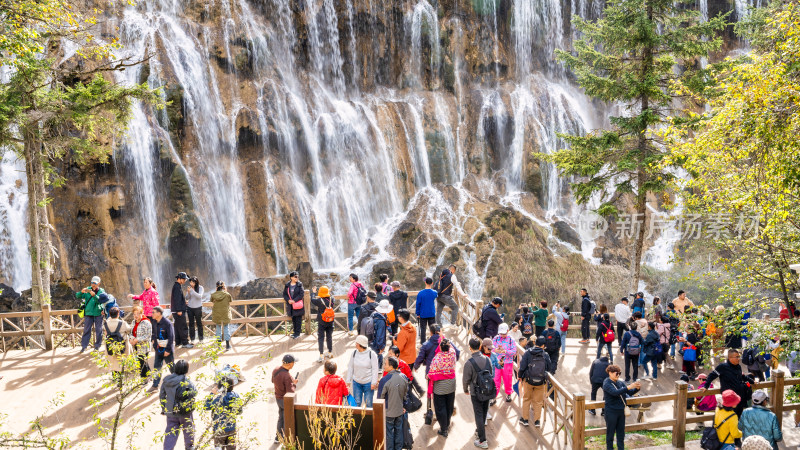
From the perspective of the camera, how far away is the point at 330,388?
7188mm

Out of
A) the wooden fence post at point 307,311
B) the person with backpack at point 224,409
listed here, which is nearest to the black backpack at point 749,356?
the wooden fence post at point 307,311

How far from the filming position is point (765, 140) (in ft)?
25.5

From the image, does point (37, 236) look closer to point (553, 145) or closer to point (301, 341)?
point (301, 341)

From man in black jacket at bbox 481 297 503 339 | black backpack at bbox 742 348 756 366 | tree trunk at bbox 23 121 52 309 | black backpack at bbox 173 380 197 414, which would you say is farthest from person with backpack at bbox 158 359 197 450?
black backpack at bbox 742 348 756 366

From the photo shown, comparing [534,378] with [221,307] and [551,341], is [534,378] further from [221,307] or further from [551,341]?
[221,307]

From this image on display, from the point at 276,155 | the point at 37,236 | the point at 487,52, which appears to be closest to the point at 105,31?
the point at 276,155

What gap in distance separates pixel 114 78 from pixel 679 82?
75.1 ft

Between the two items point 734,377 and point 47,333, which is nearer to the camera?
point 734,377

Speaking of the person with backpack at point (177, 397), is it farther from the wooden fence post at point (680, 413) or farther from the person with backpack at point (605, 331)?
the person with backpack at point (605, 331)

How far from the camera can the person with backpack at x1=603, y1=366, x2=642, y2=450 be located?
7.79m

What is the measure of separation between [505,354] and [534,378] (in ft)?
3.09

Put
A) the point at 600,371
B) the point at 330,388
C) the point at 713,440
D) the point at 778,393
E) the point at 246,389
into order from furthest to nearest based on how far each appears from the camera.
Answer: the point at 246,389
the point at 600,371
the point at 778,393
the point at 713,440
the point at 330,388

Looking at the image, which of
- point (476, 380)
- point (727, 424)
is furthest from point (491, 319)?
point (727, 424)

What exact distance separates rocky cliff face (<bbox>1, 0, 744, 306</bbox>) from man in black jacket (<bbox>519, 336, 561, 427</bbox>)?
15.4 metres
